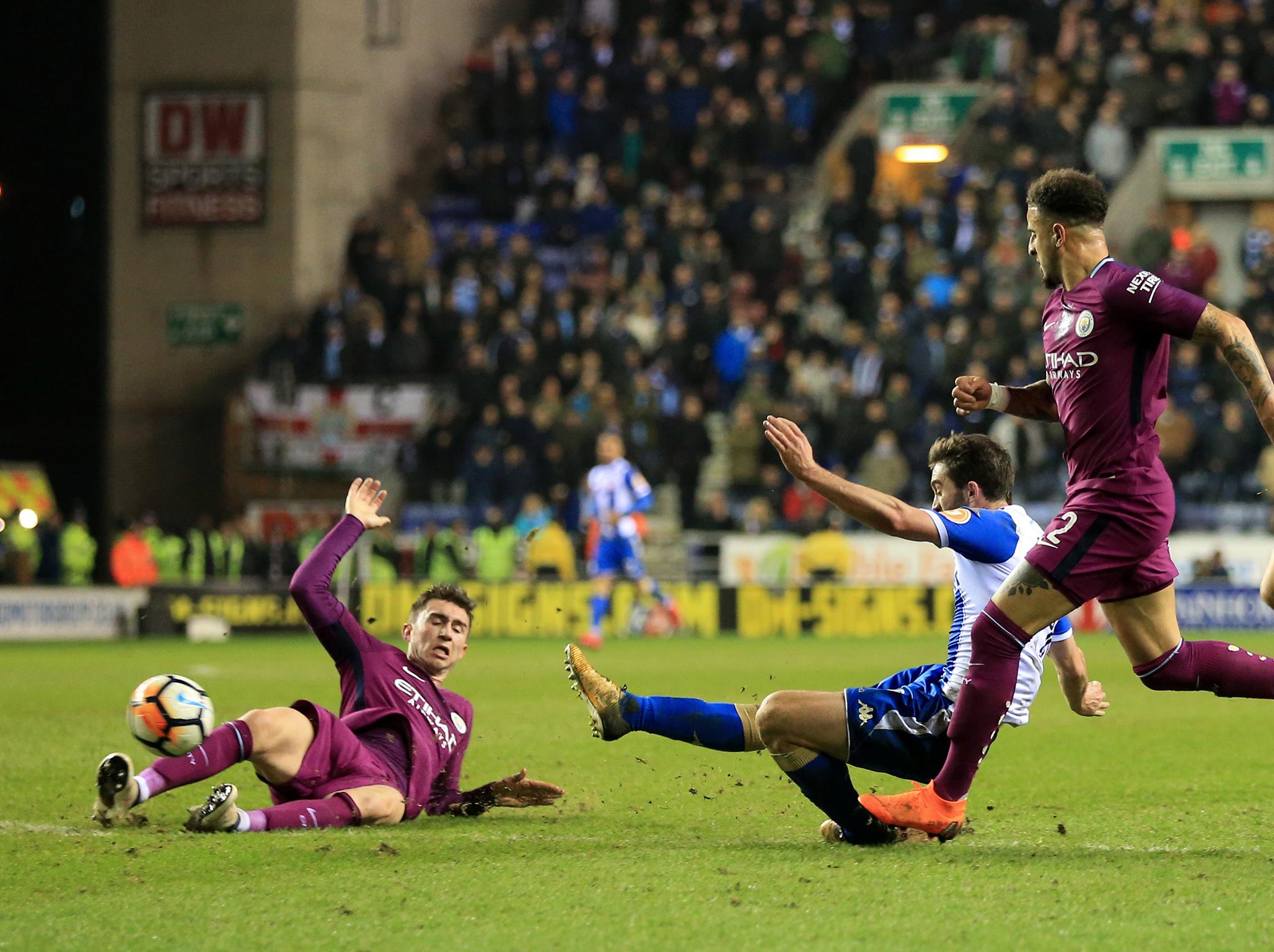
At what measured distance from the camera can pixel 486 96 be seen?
1118 inches

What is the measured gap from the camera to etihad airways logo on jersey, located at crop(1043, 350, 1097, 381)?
19.6 feet

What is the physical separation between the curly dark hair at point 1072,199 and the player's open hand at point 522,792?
2.83 m

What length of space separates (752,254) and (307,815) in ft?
57.8

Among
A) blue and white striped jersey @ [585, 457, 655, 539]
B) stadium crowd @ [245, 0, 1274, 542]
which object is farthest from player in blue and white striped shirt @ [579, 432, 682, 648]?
stadium crowd @ [245, 0, 1274, 542]

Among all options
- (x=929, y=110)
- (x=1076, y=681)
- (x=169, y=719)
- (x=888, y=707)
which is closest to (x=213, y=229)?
(x=929, y=110)

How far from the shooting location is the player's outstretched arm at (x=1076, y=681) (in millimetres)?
6461

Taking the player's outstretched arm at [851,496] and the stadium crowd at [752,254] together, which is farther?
the stadium crowd at [752,254]

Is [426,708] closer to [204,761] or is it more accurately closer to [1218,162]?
[204,761]

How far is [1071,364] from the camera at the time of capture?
603cm

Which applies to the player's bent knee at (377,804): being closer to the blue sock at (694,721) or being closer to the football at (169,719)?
the football at (169,719)

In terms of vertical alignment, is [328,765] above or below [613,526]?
above

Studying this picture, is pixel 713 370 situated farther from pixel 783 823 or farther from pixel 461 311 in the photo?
pixel 783 823

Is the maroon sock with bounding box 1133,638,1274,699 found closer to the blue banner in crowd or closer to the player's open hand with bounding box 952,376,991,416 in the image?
the player's open hand with bounding box 952,376,991,416

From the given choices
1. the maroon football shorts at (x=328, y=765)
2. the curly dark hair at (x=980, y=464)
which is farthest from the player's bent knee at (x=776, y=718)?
the maroon football shorts at (x=328, y=765)
